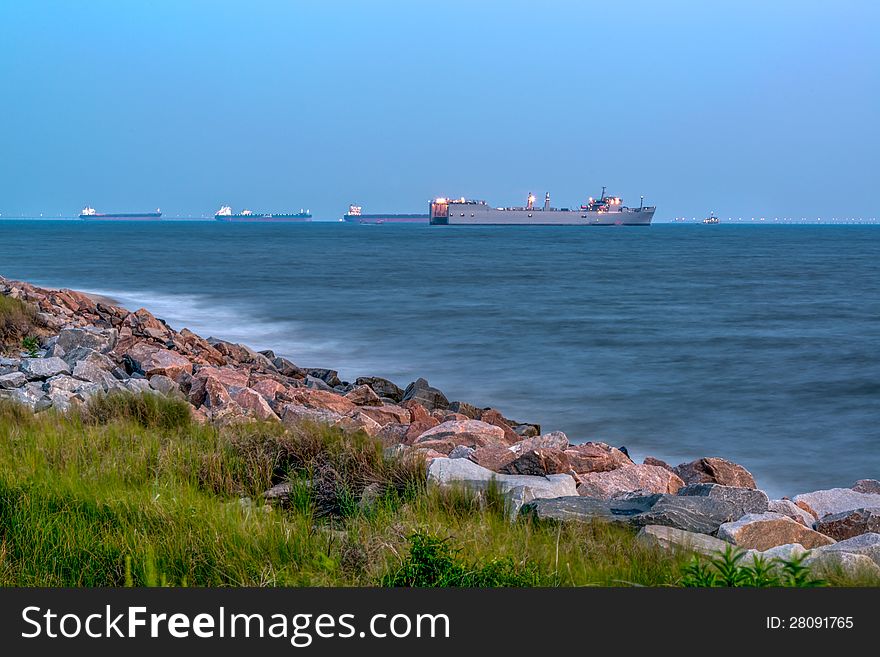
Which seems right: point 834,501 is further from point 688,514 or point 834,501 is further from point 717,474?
point 688,514

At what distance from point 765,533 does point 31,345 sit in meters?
11.0

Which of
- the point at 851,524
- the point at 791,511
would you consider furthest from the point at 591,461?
the point at 851,524

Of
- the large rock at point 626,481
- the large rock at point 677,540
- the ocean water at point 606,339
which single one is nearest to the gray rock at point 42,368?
the large rock at point 626,481

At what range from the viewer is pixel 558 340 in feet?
77.1

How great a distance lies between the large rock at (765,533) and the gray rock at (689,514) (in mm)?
139

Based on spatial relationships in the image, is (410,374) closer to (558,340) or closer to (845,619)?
(558,340)

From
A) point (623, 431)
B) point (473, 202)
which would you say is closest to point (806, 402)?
point (623, 431)

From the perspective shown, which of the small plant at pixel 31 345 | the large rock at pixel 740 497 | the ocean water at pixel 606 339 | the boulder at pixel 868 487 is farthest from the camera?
the ocean water at pixel 606 339

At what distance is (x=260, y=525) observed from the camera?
4617mm

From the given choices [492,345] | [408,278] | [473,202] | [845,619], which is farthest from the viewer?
[473,202]

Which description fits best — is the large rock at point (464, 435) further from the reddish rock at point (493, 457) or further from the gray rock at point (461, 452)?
the reddish rock at point (493, 457)

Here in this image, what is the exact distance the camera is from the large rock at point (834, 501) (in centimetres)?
749

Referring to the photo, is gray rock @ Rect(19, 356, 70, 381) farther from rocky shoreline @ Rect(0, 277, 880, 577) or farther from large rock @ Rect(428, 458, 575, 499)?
large rock @ Rect(428, 458, 575, 499)

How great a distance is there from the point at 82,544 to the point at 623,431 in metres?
9.97
